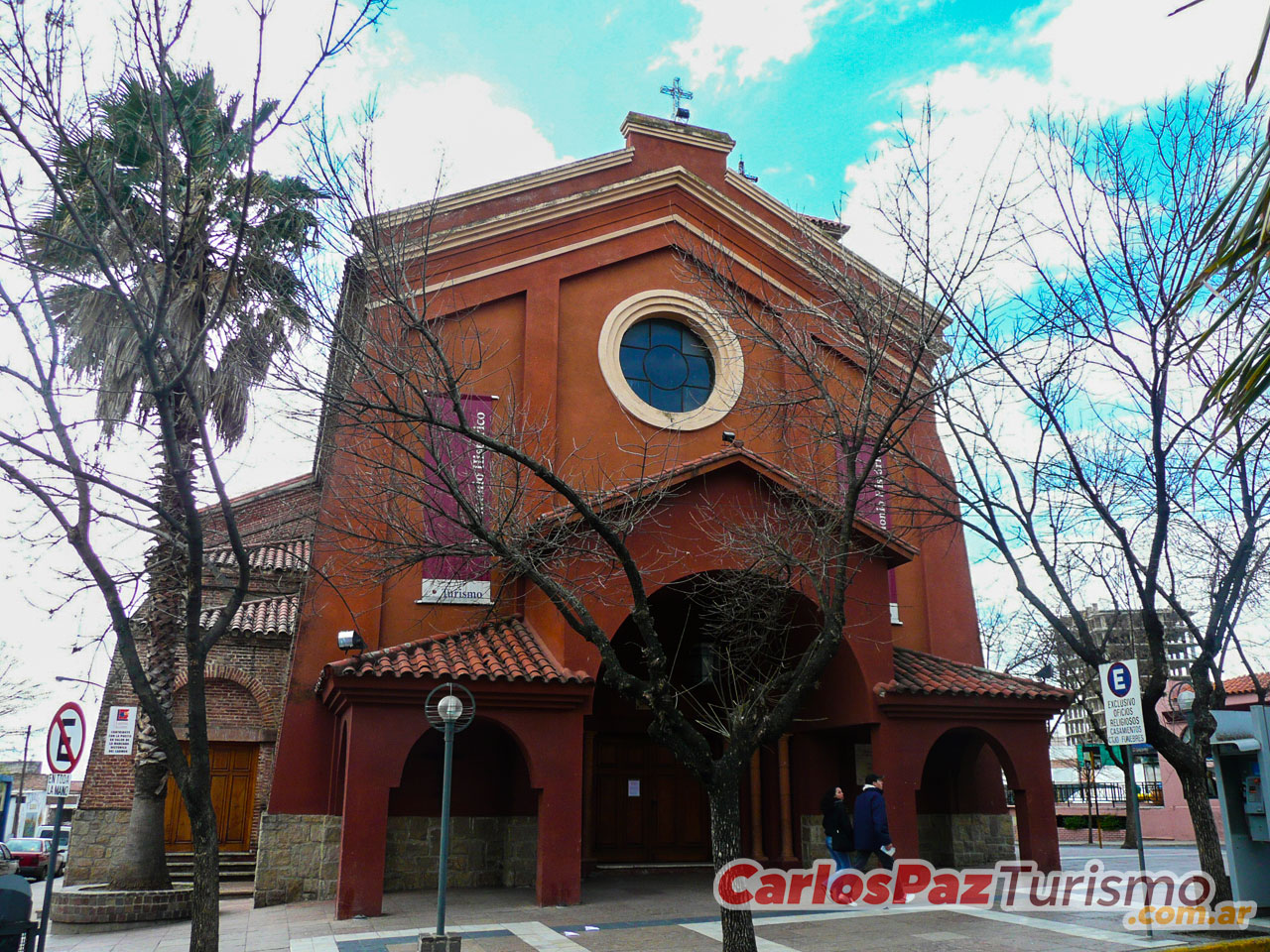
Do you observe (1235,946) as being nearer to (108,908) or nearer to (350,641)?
(350,641)

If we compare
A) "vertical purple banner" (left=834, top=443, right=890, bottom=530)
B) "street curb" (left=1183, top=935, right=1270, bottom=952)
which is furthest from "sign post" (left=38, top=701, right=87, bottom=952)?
"street curb" (left=1183, top=935, right=1270, bottom=952)

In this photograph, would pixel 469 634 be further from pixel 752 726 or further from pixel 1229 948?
pixel 1229 948

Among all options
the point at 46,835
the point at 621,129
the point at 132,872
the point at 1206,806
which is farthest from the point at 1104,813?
the point at 46,835

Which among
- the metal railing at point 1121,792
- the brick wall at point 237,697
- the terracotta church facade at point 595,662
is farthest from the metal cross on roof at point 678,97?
the metal railing at point 1121,792

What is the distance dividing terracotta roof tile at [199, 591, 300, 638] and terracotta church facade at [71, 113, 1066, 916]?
0.26 feet

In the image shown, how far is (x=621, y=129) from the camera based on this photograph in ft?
63.6

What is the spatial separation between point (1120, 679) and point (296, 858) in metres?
11.1

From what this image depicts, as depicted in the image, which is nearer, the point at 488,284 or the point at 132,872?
the point at 132,872

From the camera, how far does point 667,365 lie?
1798cm

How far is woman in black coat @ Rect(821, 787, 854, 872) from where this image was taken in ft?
42.6

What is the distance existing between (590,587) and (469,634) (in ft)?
6.81

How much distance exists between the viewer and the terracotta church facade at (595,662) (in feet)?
43.1

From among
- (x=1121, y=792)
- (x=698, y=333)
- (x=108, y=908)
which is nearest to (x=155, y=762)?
(x=108, y=908)

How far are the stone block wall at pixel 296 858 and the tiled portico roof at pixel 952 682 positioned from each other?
8312mm
